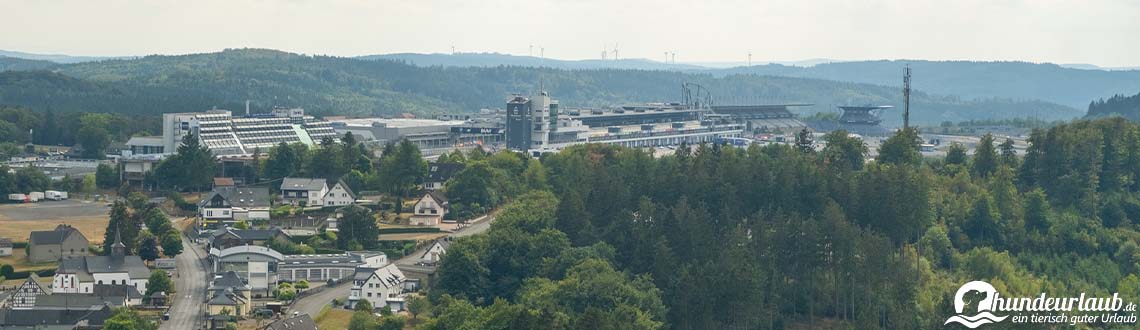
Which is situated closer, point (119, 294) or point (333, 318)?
point (333, 318)

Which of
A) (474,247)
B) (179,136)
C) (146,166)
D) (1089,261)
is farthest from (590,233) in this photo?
(179,136)

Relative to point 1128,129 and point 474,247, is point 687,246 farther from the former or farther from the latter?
point 1128,129

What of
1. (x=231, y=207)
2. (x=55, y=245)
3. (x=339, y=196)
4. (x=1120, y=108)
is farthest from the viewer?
(x=1120, y=108)

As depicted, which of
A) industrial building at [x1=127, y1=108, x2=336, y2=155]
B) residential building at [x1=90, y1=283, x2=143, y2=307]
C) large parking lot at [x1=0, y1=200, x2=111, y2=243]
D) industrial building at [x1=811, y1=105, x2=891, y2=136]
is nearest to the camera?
residential building at [x1=90, y1=283, x2=143, y2=307]

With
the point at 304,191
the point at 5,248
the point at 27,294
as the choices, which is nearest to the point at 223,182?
the point at 304,191

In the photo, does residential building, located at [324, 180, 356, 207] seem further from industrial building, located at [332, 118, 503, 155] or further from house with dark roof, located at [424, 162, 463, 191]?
industrial building, located at [332, 118, 503, 155]

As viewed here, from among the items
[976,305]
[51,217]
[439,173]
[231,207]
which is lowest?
[51,217]

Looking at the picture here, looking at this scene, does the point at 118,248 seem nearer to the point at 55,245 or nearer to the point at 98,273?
the point at 98,273

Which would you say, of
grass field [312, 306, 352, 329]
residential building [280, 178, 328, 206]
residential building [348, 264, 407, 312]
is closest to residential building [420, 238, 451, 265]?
residential building [348, 264, 407, 312]
